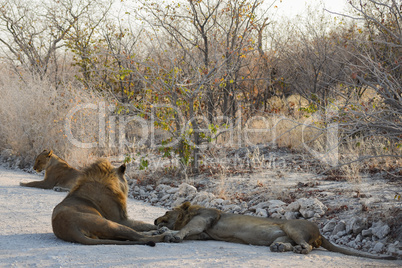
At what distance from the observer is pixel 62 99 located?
40.8 feet

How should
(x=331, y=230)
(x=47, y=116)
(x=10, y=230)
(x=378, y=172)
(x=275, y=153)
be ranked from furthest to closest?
(x=47, y=116)
(x=275, y=153)
(x=378, y=172)
(x=331, y=230)
(x=10, y=230)

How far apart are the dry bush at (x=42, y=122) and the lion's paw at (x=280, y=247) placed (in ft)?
24.3

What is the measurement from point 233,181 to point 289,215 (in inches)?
100

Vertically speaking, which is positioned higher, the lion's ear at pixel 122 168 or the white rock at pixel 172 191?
the lion's ear at pixel 122 168

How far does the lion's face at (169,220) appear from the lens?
229 inches

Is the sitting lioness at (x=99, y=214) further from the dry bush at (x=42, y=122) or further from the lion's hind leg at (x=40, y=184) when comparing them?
the dry bush at (x=42, y=122)

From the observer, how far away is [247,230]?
546cm

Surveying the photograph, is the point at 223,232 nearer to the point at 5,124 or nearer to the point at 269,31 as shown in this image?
the point at 5,124

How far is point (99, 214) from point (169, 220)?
41.6 inches

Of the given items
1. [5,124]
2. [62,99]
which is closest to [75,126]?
[62,99]

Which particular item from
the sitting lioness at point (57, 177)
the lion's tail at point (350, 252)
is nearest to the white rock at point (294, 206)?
the lion's tail at point (350, 252)

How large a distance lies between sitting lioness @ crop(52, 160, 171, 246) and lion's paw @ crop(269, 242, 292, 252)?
4.23 feet

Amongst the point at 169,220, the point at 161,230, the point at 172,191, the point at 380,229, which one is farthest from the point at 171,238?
the point at 172,191

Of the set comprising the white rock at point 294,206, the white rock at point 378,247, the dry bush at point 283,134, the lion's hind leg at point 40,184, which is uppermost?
the dry bush at point 283,134
